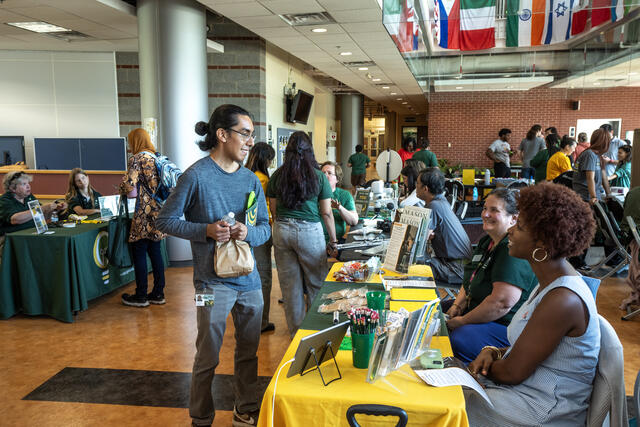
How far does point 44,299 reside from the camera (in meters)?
4.07

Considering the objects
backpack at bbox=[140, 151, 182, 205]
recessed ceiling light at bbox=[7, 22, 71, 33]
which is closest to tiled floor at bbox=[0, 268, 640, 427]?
backpack at bbox=[140, 151, 182, 205]

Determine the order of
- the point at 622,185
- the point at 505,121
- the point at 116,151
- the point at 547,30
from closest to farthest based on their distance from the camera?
the point at 547,30 → the point at 622,185 → the point at 116,151 → the point at 505,121

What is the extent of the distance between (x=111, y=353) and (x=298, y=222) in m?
1.66

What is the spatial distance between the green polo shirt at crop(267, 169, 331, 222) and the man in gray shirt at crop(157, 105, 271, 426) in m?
0.87

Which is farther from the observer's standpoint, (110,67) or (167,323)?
(110,67)

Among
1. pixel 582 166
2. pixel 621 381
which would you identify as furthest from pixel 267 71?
pixel 621 381

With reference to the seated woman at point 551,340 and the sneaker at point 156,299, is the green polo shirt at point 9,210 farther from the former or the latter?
the seated woman at point 551,340

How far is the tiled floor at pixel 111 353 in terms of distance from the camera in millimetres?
2615

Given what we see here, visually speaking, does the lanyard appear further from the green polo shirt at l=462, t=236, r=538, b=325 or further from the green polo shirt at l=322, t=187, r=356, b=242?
the green polo shirt at l=322, t=187, r=356, b=242

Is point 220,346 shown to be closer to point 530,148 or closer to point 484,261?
point 484,261

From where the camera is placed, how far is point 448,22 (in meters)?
5.51

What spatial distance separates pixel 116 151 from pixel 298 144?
239 inches

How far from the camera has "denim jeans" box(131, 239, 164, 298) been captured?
440 cm

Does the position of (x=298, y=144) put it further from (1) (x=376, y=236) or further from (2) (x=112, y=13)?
(2) (x=112, y=13)
